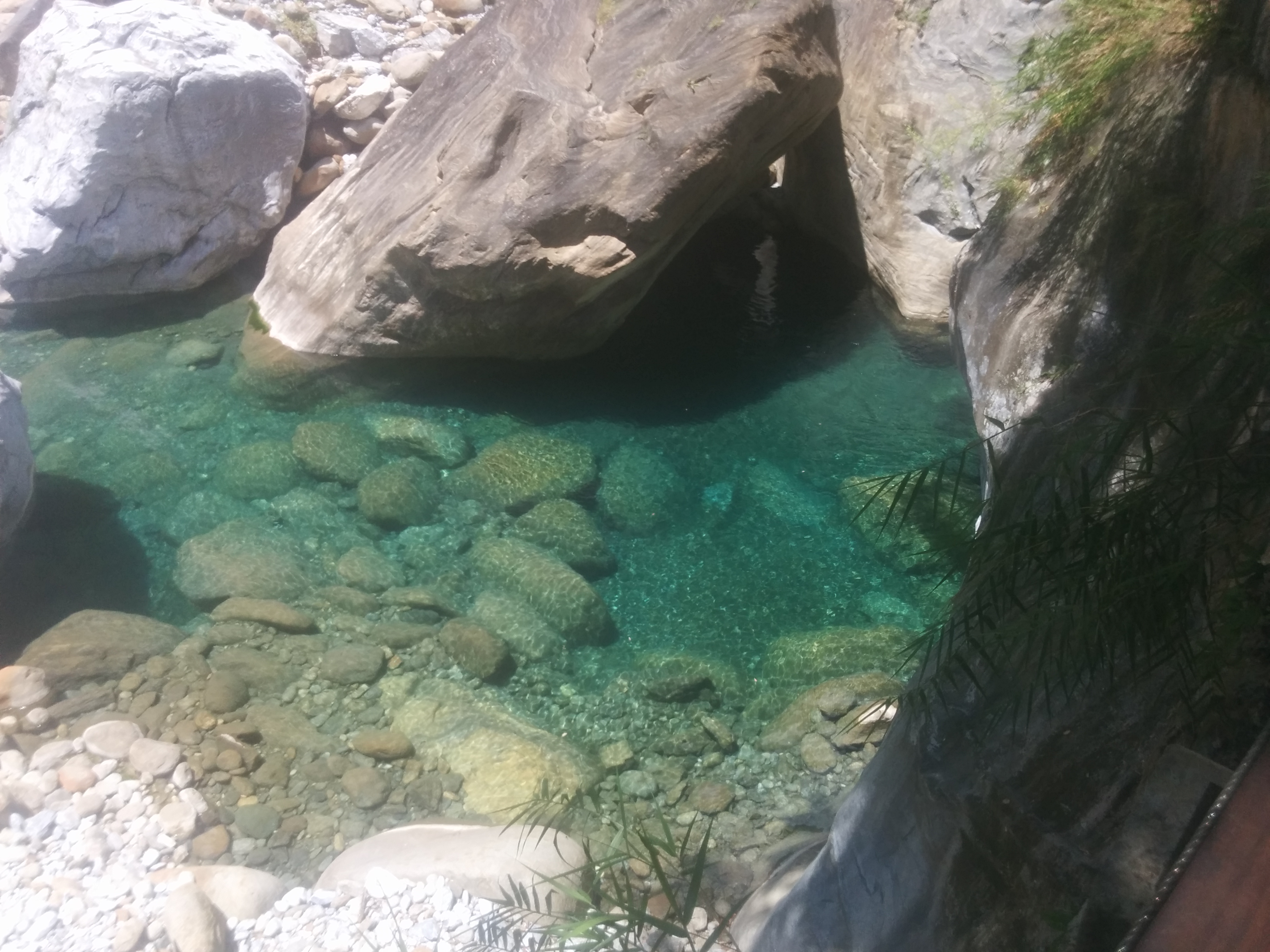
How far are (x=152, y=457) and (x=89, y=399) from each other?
103cm

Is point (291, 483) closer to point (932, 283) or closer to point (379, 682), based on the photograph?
point (379, 682)

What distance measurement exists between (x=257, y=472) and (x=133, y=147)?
3270 mm

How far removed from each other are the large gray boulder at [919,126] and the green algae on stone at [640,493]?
3058mm

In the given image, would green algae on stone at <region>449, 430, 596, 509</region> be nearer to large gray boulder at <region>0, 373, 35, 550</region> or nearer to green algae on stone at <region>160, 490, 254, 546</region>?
green algae on stone at <region>160, 490, 254, 546</region>

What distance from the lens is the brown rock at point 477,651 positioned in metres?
4.73

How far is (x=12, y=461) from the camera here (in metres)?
4.93

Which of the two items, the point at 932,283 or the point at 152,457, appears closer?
the point at 152,457

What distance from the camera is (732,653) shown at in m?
5.05

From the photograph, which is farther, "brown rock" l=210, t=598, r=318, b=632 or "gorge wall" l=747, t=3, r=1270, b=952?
"brown rock" l=210, t=598, r=318, b=632

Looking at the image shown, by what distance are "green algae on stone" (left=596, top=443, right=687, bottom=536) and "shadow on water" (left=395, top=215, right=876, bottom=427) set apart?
1.92ft

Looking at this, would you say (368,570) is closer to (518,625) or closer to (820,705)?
(518,625)

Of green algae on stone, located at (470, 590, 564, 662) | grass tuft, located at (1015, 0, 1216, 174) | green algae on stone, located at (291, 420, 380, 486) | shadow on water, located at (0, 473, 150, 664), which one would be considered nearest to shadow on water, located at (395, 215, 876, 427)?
green algae on stone, located at (291, 420, 380, 486)

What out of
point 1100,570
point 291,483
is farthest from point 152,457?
point 1100,570

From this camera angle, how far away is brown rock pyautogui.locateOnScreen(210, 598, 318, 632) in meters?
4.91
